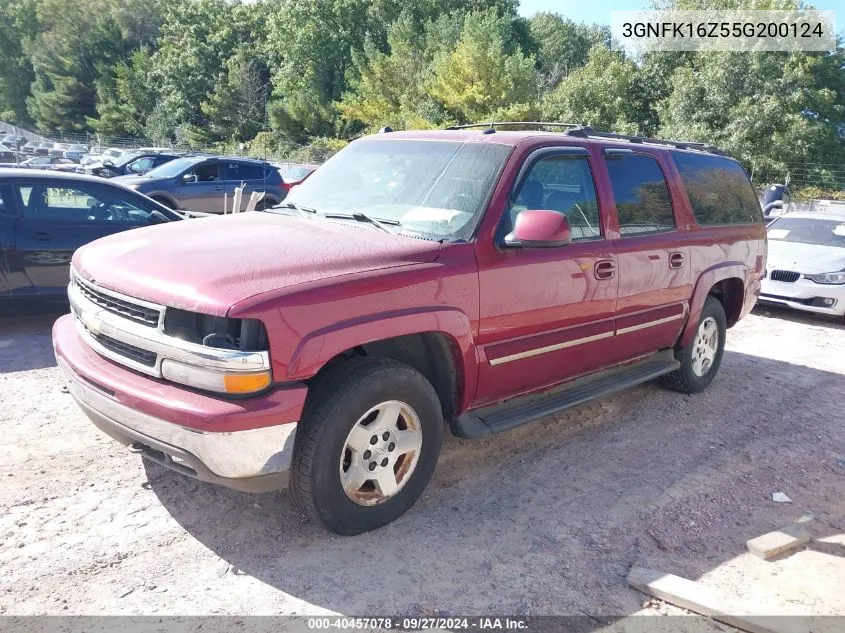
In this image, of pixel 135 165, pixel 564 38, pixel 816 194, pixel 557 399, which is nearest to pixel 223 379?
pixel 557 399

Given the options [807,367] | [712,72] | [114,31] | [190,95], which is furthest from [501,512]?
[114,31]

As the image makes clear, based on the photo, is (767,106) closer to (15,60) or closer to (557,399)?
(557,399)

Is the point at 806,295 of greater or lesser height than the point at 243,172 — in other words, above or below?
below

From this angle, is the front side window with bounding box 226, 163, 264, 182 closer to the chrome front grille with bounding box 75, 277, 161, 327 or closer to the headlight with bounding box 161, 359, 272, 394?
the chrome front grille with bounding box 75, 277, 161, 327

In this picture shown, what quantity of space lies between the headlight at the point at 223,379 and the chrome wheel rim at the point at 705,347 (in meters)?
4.07

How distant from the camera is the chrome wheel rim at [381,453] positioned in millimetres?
3342

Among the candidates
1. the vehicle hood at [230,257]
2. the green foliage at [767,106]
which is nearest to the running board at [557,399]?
the vehicle hood at [230,257]

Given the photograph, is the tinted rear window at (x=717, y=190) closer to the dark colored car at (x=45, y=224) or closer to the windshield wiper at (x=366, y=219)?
the windshield wiper at (x=366, y=219)

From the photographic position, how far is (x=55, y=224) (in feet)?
22.2

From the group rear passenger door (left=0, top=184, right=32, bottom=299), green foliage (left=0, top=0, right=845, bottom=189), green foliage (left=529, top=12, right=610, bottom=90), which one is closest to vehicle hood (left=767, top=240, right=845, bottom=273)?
rear passenger door (left=0, top=184, right=32, bottom=299)

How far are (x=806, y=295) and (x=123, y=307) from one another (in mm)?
8628

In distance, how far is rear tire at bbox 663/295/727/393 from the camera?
5.74 metres

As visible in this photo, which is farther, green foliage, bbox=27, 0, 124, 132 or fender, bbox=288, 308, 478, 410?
green foliage, bbox=27, 0, 124, 132

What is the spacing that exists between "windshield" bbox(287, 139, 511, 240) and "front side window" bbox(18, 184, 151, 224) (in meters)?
3.46
